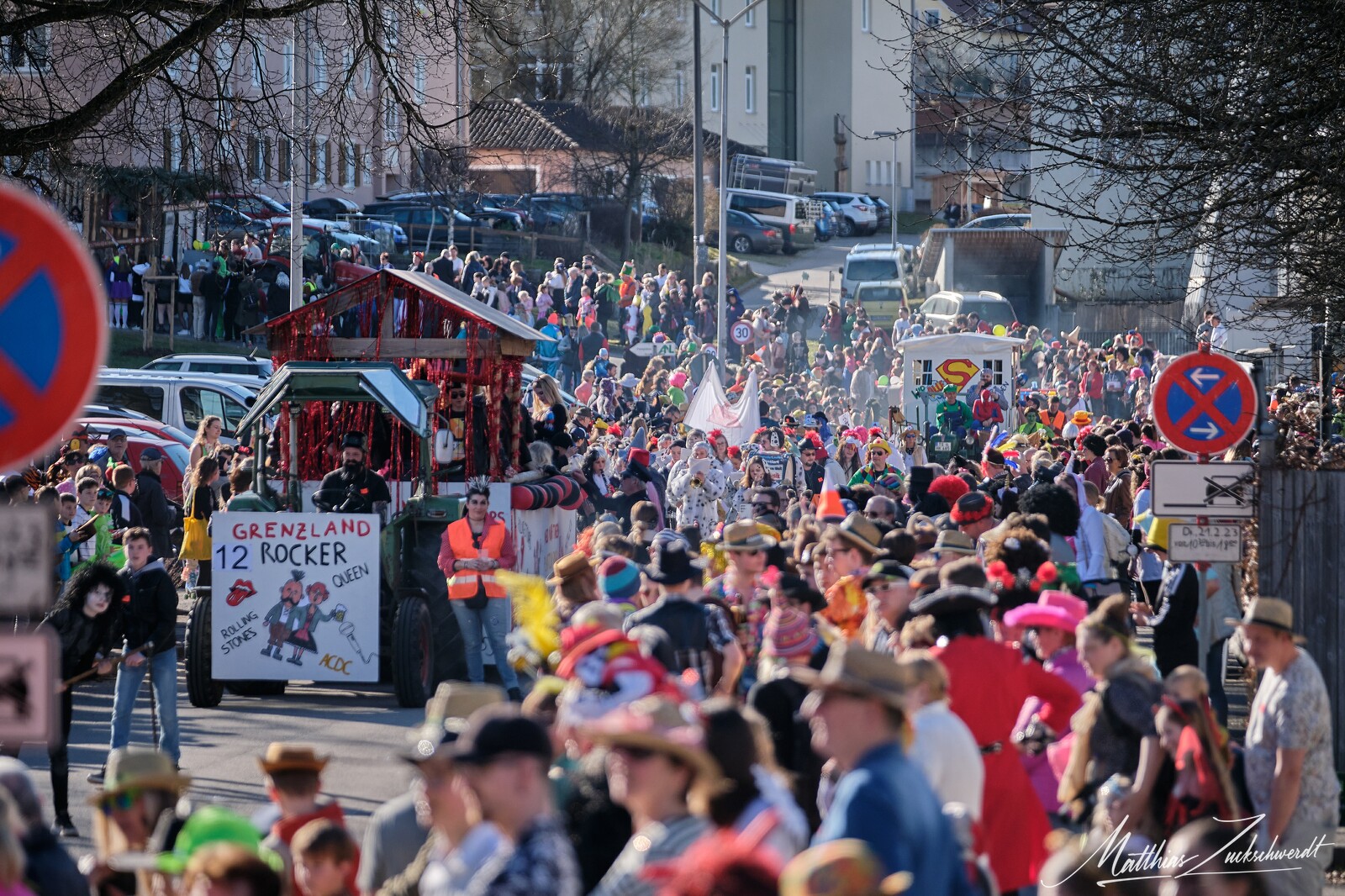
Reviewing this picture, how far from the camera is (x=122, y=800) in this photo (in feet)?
20.3

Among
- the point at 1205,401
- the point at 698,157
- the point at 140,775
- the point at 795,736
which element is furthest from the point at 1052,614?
the point at 698,157

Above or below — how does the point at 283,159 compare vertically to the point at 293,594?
above

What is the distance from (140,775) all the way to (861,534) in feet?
15.5

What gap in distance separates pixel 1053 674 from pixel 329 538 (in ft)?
25.5

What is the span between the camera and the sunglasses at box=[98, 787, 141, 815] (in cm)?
617

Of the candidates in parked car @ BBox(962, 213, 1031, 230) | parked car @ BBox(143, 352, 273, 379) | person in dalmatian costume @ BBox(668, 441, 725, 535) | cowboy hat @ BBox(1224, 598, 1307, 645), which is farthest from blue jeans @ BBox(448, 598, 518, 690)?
parked car @ BBox(962, 213, 1031, 230)

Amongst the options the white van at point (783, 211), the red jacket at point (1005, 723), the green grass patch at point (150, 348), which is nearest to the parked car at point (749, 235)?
the white van at point (783, 211)

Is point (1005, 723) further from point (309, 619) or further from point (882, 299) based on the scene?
point (882, 299)

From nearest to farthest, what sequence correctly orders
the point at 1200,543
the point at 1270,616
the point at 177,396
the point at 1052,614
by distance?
the point at 1270,616 < the point at 1052,614 < the point at 1200,543 < the point at 177,396

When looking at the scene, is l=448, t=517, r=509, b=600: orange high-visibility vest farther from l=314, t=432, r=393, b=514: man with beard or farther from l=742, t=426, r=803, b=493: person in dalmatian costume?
l=742, t=426, r=803, b=493: person in dalmatian costume

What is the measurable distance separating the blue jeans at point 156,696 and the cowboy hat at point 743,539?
390 cm

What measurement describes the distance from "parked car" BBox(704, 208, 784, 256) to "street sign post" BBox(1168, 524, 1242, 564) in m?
49.6

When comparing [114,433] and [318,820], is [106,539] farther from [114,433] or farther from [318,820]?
[318,820]

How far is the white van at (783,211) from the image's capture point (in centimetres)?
6031
